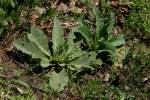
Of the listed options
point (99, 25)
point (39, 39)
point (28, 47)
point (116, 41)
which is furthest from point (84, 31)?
point (28, 47)

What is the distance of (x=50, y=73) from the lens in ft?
11.9

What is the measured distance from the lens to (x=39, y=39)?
12.0 ft

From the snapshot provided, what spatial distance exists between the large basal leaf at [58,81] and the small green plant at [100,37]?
44cm

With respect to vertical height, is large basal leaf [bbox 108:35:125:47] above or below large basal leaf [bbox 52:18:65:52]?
below

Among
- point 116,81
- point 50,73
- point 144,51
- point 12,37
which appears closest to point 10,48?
point 12,37

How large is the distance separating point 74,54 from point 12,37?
2.09ft

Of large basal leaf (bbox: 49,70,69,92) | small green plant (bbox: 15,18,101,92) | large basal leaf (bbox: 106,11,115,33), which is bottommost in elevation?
large basal leaf (bbox: 49,70,69,92)

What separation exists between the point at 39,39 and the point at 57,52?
206 millimetres

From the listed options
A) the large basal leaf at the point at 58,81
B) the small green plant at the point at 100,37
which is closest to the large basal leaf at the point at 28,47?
the large basal leaf at the point at 58,81

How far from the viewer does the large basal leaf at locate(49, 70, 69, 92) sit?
3447 millimetres

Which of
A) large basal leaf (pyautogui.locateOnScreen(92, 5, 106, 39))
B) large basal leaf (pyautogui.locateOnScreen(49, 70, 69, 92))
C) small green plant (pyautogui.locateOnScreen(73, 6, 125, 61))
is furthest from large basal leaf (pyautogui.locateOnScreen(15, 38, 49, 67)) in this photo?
large basal leaf (pyautogui.locateOnScreen(92, 5, 106, 39))

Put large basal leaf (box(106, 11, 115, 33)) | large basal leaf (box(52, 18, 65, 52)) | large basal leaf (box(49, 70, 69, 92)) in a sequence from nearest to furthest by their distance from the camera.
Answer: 1. large basal leaf (box(49, 70, 69, 92))
2. large basal leaf (box(52, 18, 65, 52))
3. large basal leaf (box(106, 11, 115, 33))

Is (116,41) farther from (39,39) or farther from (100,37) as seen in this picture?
(39,39)

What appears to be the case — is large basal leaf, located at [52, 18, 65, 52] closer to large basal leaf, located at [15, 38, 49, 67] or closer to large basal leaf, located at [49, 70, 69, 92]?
large basal leaf, located at [15, 38, 49, 67]
